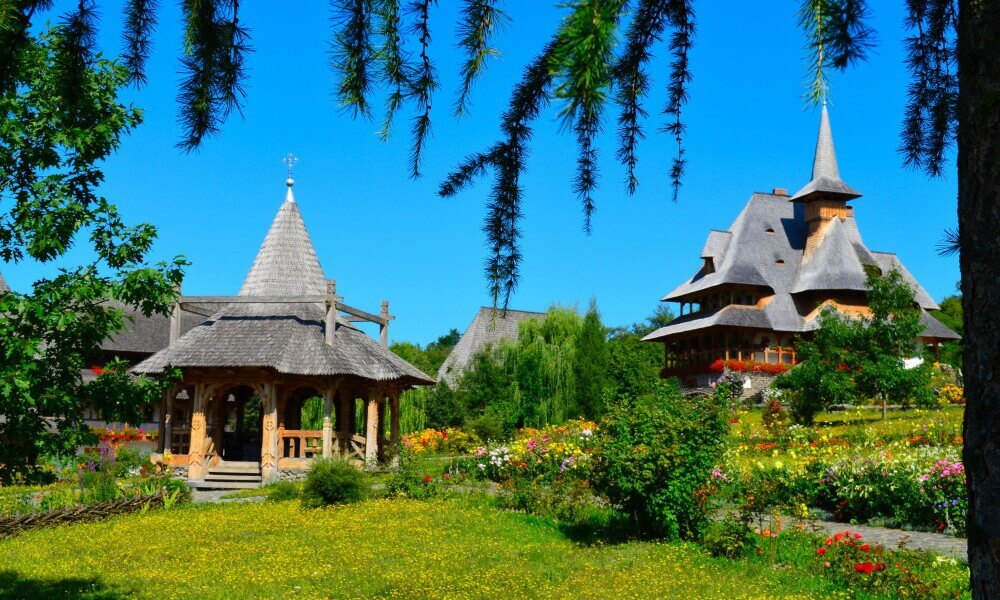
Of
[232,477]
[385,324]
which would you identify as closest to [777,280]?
[385,324]

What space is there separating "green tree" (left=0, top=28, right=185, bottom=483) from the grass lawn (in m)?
2.59

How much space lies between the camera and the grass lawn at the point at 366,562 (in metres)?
8.71

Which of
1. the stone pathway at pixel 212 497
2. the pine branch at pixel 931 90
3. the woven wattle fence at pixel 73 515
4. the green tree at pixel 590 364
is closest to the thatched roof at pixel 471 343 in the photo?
the green tree at pixel 590 364

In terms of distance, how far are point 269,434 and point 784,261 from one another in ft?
93.8

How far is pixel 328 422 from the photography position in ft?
66.4

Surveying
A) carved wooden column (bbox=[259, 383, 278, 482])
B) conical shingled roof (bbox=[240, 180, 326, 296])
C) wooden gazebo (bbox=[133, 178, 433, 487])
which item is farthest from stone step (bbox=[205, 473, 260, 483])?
conical shingled roof (bbox=[240, 180, 326, 296])

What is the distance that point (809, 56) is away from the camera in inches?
89.7

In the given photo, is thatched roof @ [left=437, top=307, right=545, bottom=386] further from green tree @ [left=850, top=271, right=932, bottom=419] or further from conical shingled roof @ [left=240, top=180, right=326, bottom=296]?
green tree @ [left=850, top=271, right=932, bottom=419]

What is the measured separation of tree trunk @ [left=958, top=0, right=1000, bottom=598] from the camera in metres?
2.25

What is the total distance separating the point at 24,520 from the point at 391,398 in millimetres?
10717

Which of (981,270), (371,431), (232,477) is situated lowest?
(232,477)

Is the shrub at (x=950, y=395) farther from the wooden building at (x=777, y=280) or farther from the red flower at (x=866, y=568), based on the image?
the red flower at (x=866, y=568)

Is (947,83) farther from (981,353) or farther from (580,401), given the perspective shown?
(580,401)

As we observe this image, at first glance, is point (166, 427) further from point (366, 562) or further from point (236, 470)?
point (366, 562)
